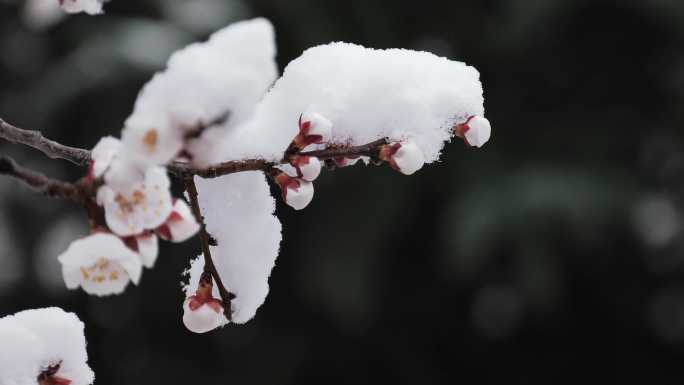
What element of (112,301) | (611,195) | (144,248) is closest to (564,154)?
(611,195)

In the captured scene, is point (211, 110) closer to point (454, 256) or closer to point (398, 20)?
point (454, 256)

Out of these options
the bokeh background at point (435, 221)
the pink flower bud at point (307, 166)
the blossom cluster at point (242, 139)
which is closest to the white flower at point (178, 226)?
the blossom cluster at point (242, 139)

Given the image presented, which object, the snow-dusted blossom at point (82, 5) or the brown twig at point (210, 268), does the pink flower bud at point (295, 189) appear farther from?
the snow-dusted blossom at point (82, 5)

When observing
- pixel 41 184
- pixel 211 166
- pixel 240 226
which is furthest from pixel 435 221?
pixel 41 184

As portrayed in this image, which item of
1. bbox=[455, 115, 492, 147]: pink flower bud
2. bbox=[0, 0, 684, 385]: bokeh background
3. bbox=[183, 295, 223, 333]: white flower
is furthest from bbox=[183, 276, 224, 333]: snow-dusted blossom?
bbox=[0, 0, 684, 385]: bokeh background

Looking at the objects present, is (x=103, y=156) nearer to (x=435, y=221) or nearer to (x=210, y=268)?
(x=210, y=268)

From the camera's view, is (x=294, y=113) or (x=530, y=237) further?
(x=530, y=237)

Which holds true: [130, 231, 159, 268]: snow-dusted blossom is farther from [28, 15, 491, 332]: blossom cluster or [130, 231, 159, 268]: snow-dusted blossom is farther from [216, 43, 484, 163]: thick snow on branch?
[216, 43, 484, 163]: thick snow on branch

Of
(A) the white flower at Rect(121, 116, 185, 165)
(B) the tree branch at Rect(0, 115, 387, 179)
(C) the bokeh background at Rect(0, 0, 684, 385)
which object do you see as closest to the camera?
(A) the white flower at Rect(121, 116, 185, 165)
